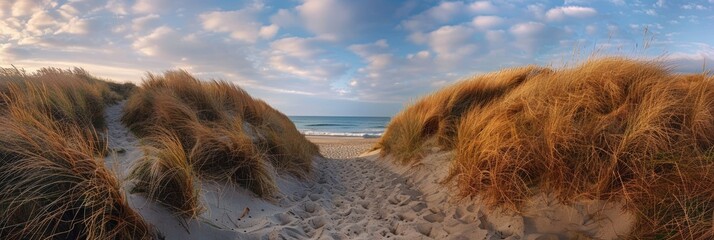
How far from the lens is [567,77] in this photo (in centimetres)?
560

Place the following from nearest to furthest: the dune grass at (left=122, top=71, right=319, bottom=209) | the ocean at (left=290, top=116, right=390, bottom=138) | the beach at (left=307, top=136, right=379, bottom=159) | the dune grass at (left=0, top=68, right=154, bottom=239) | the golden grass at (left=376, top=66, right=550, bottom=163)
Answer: the dune grass at (left=0, top=68, right=154, bottom=239), the dune grass at (left=122, top=71, right=319, bottom=209), the golden grass at (left=376, top=66, right=550, bottom=163), the beach at (left=307, top=136, right=379, bottom=159), the ocean at (left=290, top=116, right=390, bottom=138)

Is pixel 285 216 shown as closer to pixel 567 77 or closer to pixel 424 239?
pixel 424 239

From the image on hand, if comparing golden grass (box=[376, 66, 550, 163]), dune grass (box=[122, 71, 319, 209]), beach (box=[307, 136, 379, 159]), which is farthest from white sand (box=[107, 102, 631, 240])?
beach (box=[307, 136, 379, 159])

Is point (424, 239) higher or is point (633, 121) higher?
point (633, 121)

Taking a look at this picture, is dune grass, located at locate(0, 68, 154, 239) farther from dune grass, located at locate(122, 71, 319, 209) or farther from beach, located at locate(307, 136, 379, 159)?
beach, located at locate(307, 136, 379, 159)

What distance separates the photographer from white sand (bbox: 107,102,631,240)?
334 centimetres

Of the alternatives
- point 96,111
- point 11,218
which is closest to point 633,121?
point 11,218

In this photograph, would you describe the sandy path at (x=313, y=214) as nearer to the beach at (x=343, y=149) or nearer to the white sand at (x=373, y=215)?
the white sand at (x=373, y=215)

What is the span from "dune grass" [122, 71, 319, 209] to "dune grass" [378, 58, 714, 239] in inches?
103

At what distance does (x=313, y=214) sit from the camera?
461 centimetres

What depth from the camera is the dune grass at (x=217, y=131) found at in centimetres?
464

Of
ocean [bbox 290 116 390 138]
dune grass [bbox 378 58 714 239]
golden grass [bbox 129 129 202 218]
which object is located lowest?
ocean [bbox 290 116 390 138]

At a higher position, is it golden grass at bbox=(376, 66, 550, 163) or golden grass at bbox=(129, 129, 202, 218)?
golden grass at bbox=(376, 66, 550, 163)

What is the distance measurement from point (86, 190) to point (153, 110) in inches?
171
